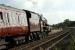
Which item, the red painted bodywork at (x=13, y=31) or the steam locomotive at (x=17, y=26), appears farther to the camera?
the steam locomotive at (x=17, y=26)

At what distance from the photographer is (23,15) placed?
99.3 ft

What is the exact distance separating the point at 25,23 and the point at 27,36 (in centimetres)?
216

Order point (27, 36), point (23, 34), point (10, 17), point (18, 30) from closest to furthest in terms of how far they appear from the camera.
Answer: point (10, 17) → point (18, 30) → point (23, 34) → point (27, 36)

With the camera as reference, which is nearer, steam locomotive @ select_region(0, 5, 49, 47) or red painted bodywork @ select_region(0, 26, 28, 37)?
red painted bodywork @ select_region(0, 26, 28, 37)

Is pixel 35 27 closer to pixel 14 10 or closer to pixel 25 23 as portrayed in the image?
pixel 25 23

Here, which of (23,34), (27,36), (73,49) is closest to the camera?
(73,49)

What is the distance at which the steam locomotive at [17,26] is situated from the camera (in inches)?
921

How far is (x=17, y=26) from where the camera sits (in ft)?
88.7

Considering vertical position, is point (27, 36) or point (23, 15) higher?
point (23, 15)

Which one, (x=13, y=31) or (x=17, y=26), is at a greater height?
(x=17, y=26)

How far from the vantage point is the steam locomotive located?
23.4 metres

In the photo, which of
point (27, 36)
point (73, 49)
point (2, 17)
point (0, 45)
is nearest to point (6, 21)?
point (2, 17)

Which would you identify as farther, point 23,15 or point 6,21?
point 23,15

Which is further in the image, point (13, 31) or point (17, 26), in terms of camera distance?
point (17, 26)
